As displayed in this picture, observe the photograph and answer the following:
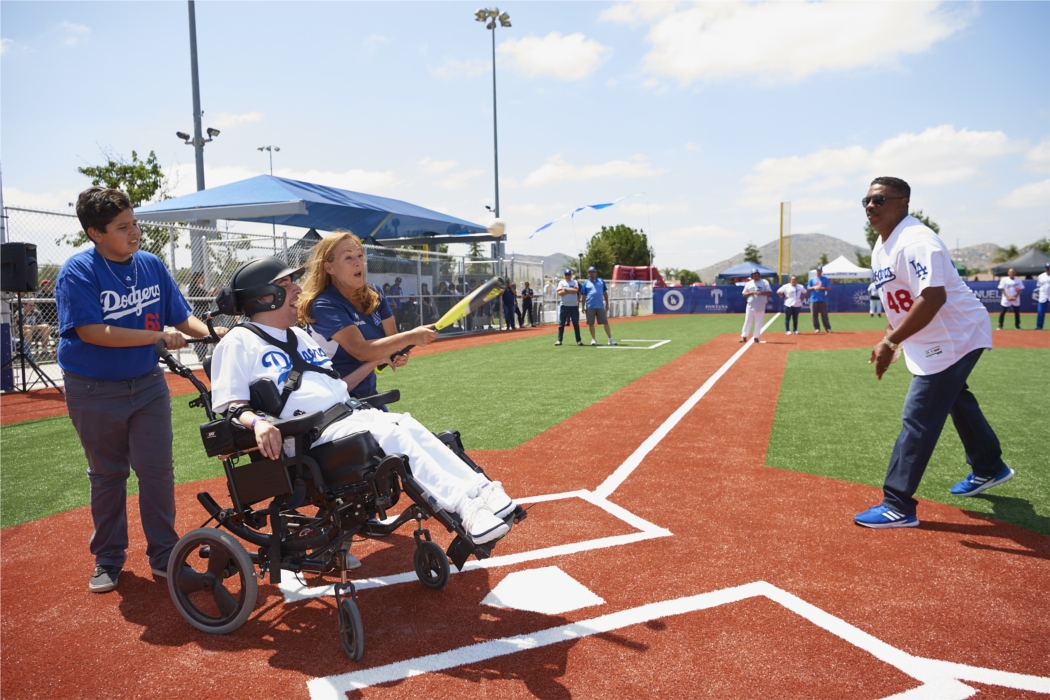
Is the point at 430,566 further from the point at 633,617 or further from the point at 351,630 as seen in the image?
the point at 633,617

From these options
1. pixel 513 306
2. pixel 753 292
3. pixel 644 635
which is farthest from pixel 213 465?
pixel 513 306

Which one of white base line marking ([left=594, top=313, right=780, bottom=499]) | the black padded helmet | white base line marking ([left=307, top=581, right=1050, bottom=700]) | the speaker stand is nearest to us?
white base line marking ([left=307, top=581, right=1050, bottom=700])

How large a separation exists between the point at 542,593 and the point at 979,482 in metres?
3.49

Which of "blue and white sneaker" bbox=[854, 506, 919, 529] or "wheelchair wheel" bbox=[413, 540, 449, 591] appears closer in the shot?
"wheelchair wheel" bbox=[413, 540, 449, 591]

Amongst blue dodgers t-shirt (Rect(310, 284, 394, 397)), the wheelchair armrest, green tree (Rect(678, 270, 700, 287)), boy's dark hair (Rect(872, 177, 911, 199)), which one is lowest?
the wheelchair armrest

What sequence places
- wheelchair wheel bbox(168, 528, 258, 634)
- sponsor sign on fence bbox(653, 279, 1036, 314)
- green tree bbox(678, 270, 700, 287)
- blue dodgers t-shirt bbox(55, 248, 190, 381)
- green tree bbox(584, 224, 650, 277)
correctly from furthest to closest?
green tree bbox(678, 270, 700, 287), green tree bbox(584, 224, 650, 277), sponsor sign on fence bbox(653, 279, 1036, 314), blue dodgers t-shirt bbox(55, 248, 190, 381), wheelchair wheel bbox(168, 528, 258, 634)

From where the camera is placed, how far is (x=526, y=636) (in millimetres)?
3062

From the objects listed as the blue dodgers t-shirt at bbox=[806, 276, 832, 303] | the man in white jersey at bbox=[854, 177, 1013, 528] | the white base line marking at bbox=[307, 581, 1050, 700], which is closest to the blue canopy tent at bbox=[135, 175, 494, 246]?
the blue dodgers t-shirt at bbox=[806, 276, 832, 303]

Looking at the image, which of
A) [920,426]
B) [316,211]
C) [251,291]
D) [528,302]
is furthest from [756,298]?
[251,291]

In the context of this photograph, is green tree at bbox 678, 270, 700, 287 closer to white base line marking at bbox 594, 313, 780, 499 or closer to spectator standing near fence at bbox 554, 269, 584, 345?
spectator standing near fence at bbox 554, 269, 584, 345

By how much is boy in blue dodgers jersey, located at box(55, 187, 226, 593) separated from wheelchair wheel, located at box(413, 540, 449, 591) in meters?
1.51

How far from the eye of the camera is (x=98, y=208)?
355cm

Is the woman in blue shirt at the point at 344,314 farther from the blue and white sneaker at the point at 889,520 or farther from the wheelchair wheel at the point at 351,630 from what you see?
the blue and white sneaker at the point at 889,520

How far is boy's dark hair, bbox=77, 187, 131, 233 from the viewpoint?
3541mm
